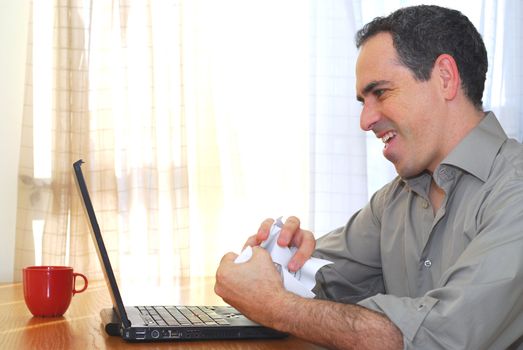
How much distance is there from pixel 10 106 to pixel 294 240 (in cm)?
191

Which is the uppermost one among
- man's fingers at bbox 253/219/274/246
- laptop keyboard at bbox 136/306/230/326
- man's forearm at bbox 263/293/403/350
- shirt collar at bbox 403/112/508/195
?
shirt collar at bbox 403/112/508/195

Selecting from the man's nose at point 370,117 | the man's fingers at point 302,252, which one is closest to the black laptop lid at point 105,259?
the man's fingers at point 302,252

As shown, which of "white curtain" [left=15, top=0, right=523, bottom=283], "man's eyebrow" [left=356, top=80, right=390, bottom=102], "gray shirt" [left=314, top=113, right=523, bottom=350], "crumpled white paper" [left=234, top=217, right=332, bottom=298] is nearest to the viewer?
"gray shirt" [left=314, top=113, right=523, bottom=350]

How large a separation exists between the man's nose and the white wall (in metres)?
1.85

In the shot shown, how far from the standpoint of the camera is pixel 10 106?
304 centimetres

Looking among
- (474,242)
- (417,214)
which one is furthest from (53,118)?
(474,242)

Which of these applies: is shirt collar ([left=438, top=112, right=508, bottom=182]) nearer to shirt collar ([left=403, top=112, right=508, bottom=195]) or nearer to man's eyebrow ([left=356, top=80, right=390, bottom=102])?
shirt collar ([left=403, top=112, right=508, bottom=195])

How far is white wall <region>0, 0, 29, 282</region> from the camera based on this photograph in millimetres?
3020

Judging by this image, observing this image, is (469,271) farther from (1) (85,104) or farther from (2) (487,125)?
(1) (85,104)

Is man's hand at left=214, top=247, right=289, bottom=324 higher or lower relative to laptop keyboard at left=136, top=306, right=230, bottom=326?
higher

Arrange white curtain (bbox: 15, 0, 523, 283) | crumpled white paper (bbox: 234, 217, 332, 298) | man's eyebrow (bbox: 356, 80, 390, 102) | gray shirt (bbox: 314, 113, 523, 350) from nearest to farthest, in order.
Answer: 1. gray shirt (bbox: 314, 113, 523, 350)
2. crumpled white paper (bbox: 234, 217, 332, 298)
3. man's eyebrow (bbox: 356, 80, 390, 102)
4. white curtain (bbox: 15, 0, 523, 283)

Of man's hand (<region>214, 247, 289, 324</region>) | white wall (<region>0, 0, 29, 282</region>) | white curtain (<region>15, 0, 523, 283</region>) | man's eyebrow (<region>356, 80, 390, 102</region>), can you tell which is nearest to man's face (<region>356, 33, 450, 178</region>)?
man's eyebrow (<region>356, 80, 390, 102</region>)

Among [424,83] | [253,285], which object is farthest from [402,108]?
[253,285]

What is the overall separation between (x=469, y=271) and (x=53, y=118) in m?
2.20
